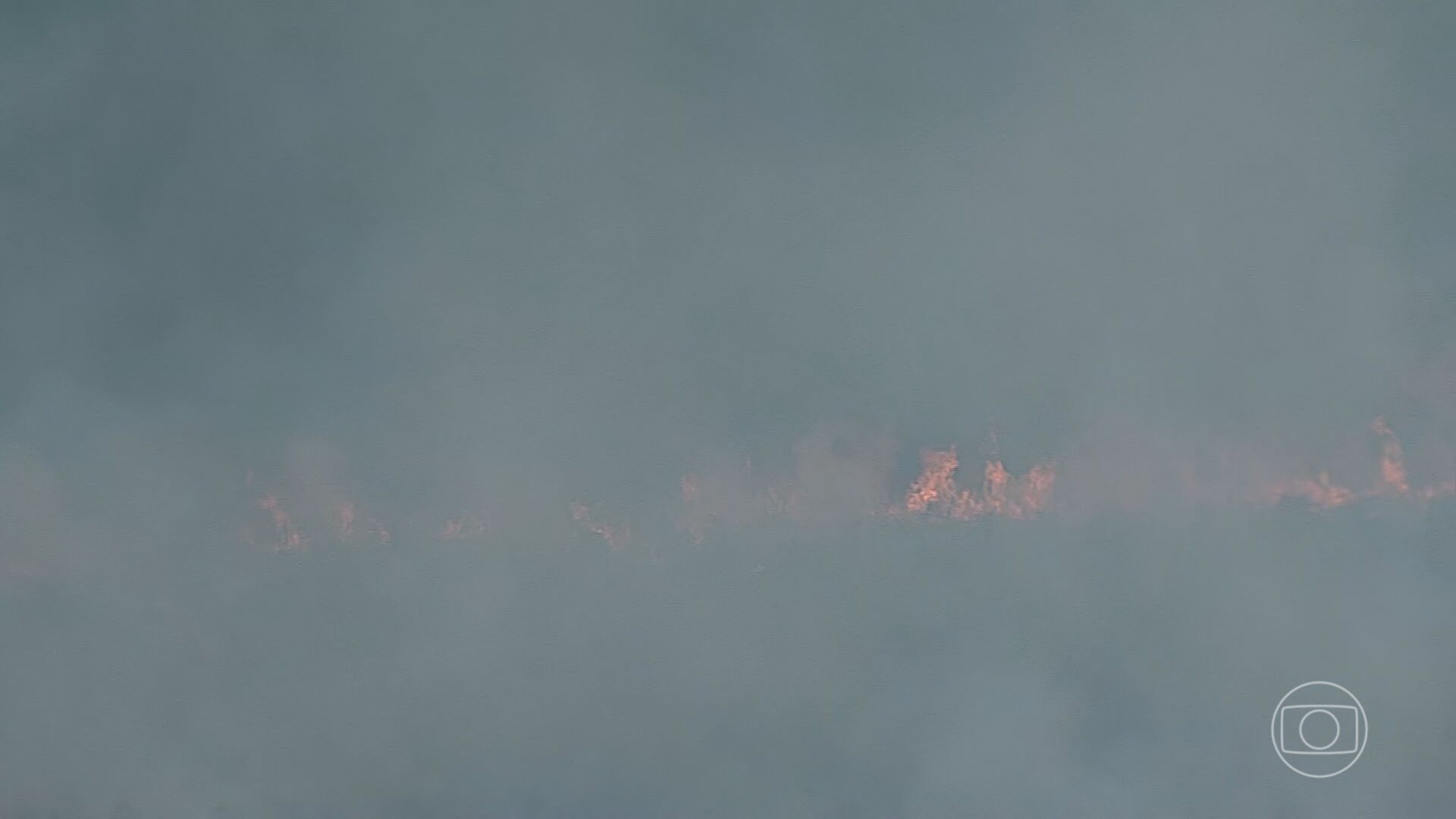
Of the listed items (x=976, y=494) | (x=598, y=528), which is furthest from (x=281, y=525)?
(x=976, y=494)

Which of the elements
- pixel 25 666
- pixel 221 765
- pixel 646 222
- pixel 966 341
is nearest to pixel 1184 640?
pixel 966 341

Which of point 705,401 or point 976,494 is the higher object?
point 705,401

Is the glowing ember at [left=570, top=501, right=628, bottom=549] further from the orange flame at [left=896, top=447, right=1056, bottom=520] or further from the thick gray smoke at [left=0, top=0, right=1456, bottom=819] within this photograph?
the orange flame at [left=896, top=447, right=1056, bottom=520]

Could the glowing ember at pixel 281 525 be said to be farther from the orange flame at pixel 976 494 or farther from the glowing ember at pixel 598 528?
the orange flame at pixel 976 494

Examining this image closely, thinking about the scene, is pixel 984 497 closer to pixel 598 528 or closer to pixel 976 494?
pixel 976 494

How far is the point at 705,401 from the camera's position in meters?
3.74

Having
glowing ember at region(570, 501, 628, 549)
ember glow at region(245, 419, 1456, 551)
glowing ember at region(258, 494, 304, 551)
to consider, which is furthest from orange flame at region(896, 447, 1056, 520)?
glowing ember at region(258, 494, 304, 551)

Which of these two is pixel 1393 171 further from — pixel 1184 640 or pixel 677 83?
pixel 677 83

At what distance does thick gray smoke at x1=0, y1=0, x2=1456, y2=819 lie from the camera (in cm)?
372

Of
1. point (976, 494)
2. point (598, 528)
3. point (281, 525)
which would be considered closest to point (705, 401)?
point (598, 528)

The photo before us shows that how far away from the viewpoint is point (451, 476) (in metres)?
3.73

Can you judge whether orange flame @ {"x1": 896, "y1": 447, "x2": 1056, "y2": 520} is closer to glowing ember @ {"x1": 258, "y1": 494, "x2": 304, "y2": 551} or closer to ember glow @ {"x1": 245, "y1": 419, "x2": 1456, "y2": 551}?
ember glow @ {"x1": 245, "y1": 419, "x2": 1456, "y2": 551}

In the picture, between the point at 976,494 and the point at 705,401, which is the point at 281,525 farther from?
the point at 976,494

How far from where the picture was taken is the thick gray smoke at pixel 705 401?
3717 millimetres
